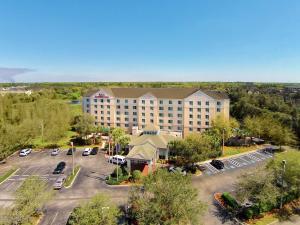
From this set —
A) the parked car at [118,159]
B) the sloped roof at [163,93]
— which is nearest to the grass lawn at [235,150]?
the sloped roof at [163,93]

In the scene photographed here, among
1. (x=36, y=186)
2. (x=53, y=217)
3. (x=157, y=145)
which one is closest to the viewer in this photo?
(x=36, y=186)

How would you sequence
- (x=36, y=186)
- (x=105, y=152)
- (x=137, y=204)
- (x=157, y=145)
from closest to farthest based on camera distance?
(x=137, y=204)
(x=36, y=186)
(x=157, y=145)
(x=105, y=152)

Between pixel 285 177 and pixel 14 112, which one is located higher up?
pixel 14 112

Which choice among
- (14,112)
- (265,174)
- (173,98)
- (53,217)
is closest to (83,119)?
(14,112)

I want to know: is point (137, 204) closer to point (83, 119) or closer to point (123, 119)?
point (83, 119)

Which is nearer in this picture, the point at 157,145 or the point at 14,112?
the point at 157,145

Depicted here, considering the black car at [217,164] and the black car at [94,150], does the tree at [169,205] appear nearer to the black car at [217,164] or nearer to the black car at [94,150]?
the black car at [217,164]

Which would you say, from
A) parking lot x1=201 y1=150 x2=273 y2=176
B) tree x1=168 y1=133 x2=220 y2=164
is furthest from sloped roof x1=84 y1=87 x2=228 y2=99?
tree x1=168 y1=133 x2=220 y2=164
